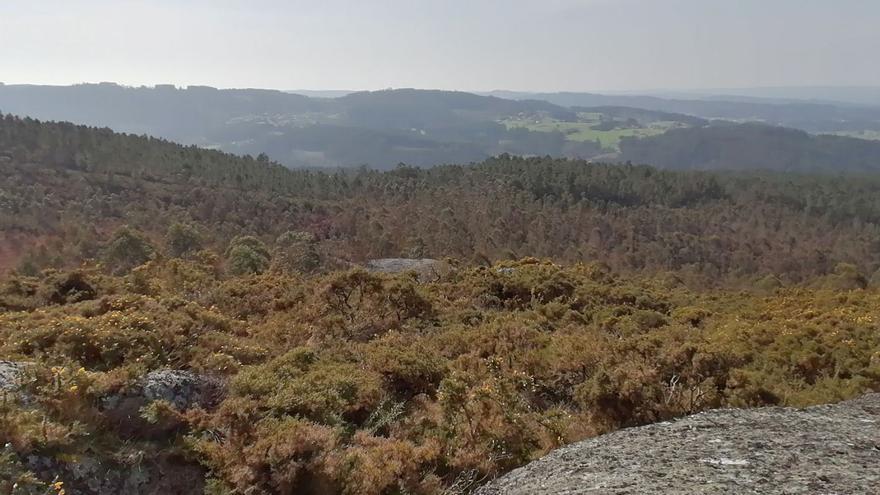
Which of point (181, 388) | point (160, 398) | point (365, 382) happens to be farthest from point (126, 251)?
point (160, 398)

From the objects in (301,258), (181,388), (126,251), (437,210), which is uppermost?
(181,388)

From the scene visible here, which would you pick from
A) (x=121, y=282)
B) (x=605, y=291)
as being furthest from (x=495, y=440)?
(x=605, y=291)

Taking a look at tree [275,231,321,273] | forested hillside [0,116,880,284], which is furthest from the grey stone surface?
forested hillside [0,116,880,284]

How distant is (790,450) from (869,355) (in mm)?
5183

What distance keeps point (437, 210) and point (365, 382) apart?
55.5 m

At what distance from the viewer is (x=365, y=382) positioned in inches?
297

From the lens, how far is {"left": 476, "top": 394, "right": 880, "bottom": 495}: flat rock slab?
14.8ft

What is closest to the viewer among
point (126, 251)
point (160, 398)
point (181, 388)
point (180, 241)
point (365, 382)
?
point (160, 398)

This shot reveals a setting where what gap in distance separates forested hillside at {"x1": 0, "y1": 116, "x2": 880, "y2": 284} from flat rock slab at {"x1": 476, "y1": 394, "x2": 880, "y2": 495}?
3074 centimetres

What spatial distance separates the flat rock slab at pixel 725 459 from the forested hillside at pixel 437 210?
30.7 m

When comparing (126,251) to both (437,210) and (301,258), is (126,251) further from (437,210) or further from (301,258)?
(437,210)

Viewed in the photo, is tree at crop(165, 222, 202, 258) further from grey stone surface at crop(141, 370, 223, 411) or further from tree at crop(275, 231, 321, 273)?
grey stone surface at crop(141, 370, 223, 411)

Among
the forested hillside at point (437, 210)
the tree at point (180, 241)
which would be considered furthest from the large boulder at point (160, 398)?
the tree at point (180, 241)

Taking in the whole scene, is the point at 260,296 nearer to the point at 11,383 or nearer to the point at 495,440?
the point at 11,383
